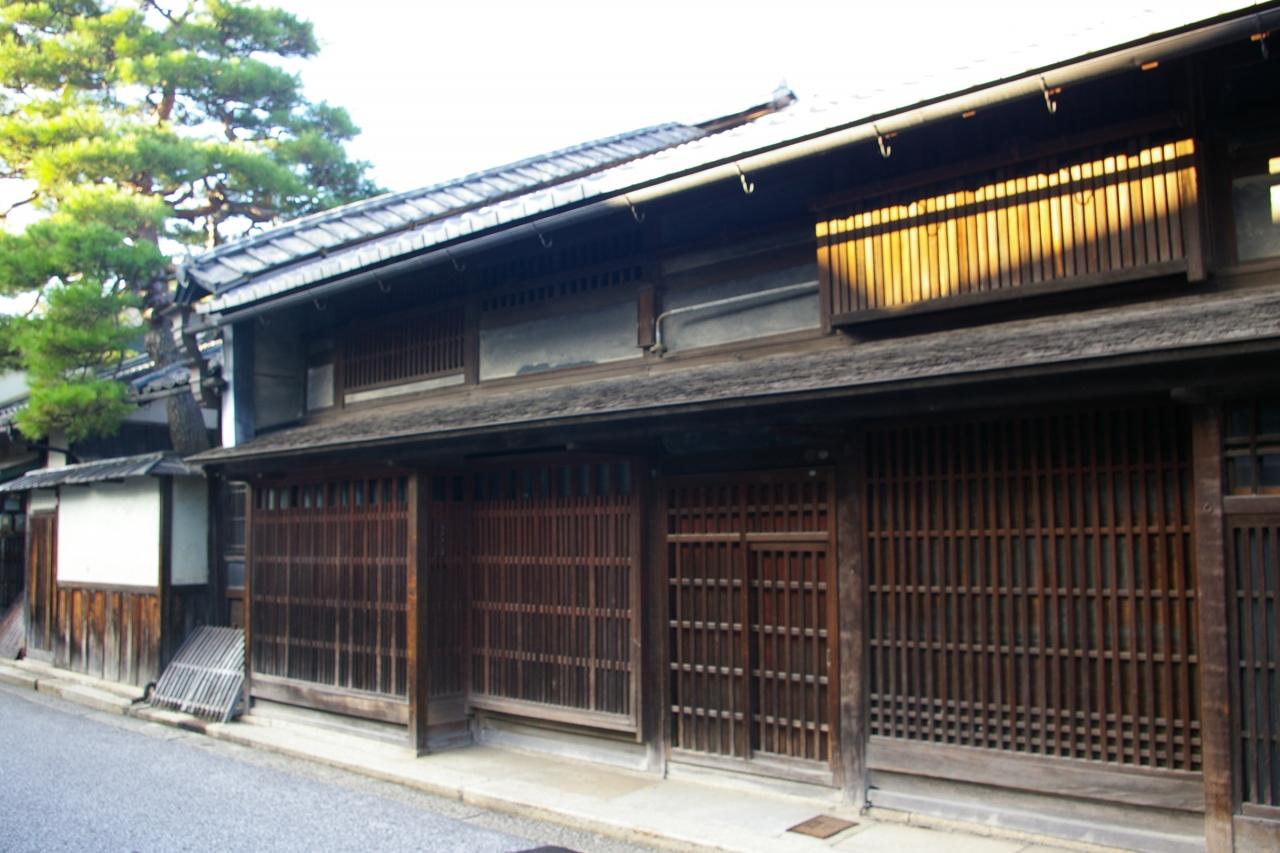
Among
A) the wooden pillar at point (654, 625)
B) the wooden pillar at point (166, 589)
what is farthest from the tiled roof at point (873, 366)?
the wooden pillar at point (166, 589)

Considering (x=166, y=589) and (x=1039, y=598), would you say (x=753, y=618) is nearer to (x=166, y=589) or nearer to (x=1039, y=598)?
(x=1039, y=598)

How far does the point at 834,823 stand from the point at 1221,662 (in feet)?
9.86

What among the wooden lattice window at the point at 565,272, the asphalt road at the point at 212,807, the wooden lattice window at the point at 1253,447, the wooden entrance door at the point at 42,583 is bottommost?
the asphalt road at the point at 212,807

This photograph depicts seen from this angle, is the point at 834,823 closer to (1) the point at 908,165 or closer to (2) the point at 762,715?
(2) the point at 762,715

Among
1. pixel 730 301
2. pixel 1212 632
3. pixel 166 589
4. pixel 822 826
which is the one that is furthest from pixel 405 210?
pixel 1212 632

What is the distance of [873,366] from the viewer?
7398mm

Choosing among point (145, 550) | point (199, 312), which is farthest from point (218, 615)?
point (199, 312)

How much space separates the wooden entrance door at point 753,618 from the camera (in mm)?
8516

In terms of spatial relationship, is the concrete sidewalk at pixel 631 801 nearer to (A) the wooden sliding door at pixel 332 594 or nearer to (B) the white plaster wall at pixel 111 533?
(A) the wooden sliding door at pixel 332 594

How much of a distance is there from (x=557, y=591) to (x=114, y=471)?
340 inches

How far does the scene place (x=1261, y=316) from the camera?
5.84 meters

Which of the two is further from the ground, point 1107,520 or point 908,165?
point 908,165

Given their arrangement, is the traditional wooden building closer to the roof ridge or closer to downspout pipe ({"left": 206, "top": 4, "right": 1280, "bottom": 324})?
downspout pipe ({"left": 206, "top": 4, "right": 1280, "bottom": 324})

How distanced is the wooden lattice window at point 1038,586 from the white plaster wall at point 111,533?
1141cm
